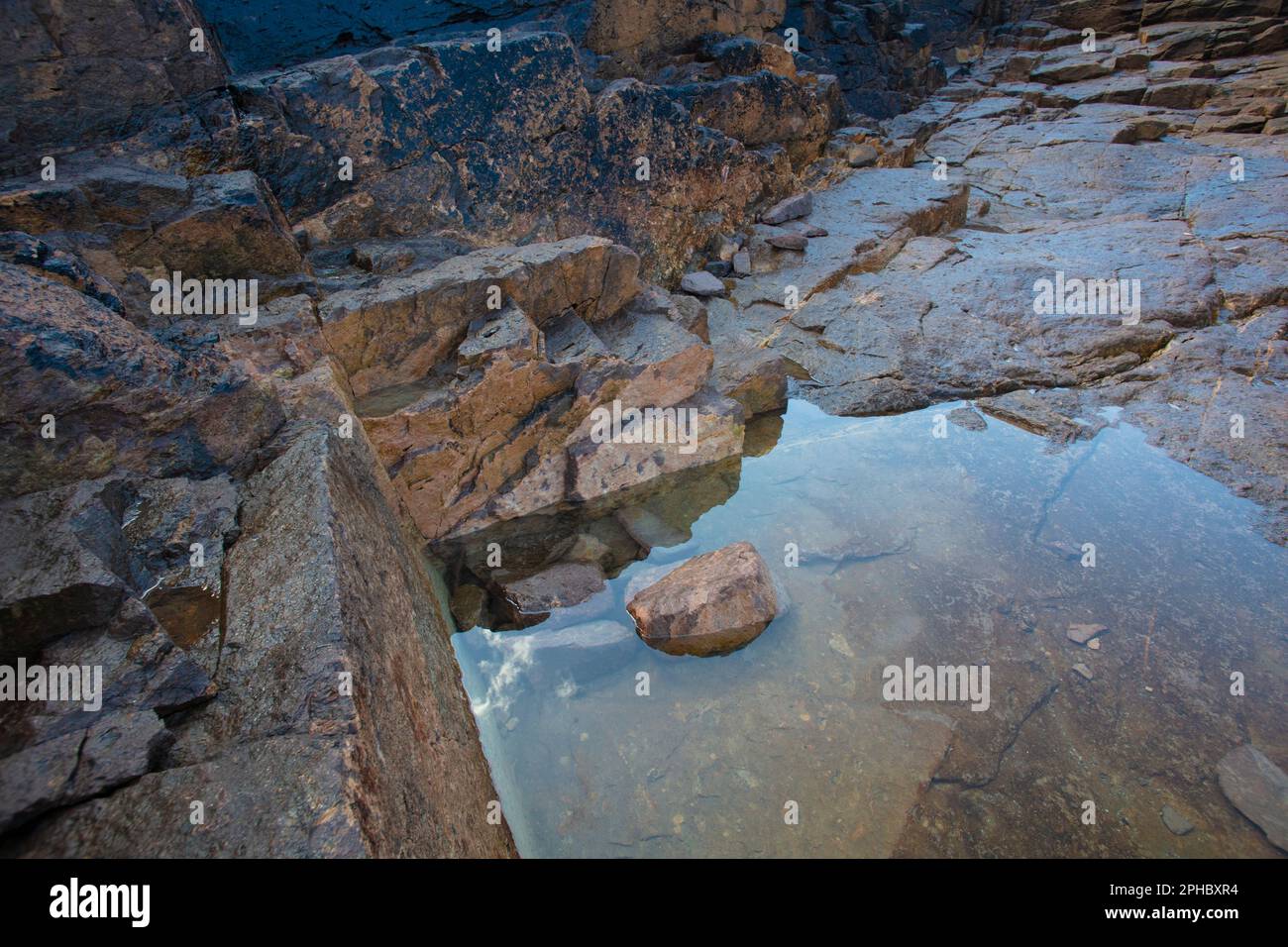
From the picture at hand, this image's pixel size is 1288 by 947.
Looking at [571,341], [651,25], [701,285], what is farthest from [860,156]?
[571,341]

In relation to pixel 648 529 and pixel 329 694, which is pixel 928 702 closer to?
pixel 648 529

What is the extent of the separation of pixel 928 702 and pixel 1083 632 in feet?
3.17

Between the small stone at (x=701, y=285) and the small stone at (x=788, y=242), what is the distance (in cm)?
117

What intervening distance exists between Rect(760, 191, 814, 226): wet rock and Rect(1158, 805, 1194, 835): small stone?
721 centimetres

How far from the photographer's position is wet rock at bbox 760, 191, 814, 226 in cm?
815

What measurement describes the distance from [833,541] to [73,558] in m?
3.60

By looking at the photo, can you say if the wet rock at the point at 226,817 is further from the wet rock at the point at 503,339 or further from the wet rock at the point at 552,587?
the wet rock at the point at 503,339

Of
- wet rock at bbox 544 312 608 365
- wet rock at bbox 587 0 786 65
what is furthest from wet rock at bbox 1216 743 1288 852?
wet rock at bbox 587 0 786 65

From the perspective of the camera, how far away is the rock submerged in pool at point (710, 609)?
3.35 meters

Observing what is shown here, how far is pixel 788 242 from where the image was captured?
761 cm

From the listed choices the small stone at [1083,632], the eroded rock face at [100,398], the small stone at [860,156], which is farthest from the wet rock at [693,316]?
the small stone at [860,156]

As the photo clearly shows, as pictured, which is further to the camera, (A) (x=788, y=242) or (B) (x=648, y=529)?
(A) (x=788, y=242)

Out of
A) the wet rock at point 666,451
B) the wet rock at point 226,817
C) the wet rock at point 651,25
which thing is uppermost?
the wet rock at point 651,25

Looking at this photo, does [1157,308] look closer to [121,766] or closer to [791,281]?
[791,281]
